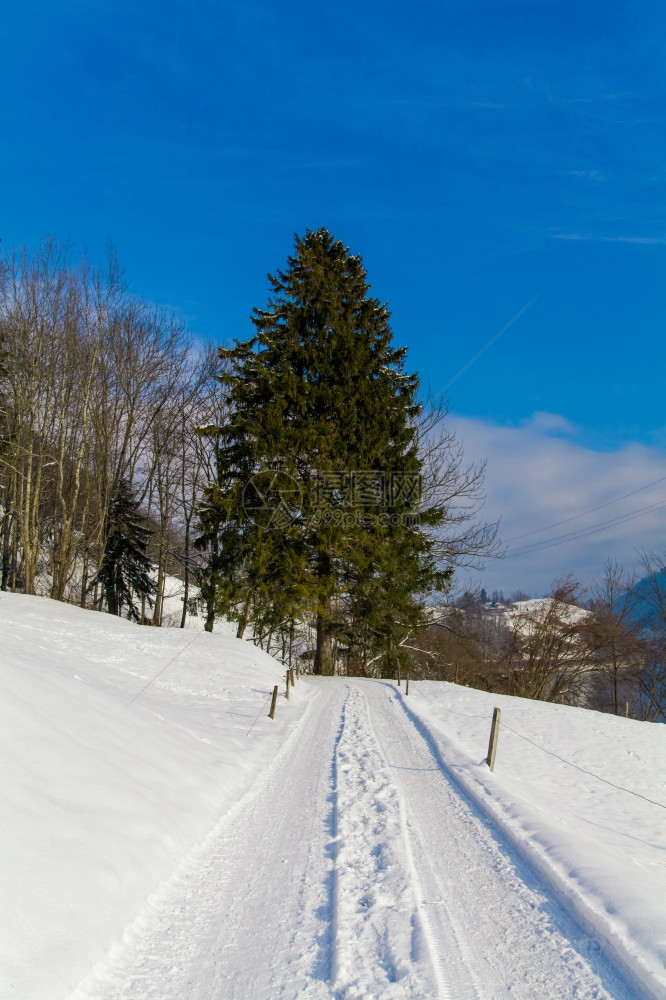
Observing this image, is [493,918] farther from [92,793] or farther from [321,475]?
[321,475]

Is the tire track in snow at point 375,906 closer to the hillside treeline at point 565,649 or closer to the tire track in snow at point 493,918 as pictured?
the tire track in snow at point 493,918

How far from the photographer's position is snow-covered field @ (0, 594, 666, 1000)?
307cm

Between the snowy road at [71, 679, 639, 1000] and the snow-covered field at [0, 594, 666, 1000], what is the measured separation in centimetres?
2

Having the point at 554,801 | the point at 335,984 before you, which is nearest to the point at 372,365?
the point at 554,801

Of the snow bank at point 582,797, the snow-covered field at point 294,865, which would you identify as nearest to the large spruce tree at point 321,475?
the snow bank at point 582,797

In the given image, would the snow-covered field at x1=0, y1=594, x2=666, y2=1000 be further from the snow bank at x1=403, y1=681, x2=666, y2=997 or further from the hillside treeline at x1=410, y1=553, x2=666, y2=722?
the hillside treeline at x1=410, y1=553, x2=666, y2=722

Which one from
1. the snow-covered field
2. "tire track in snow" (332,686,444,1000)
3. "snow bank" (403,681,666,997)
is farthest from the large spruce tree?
"tire track in snow" (332,686,444,1000)

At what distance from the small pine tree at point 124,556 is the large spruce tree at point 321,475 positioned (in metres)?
8.47

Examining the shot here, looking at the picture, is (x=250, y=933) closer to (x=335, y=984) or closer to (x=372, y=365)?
(x=335, y=984)

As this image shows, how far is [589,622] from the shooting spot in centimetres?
2855

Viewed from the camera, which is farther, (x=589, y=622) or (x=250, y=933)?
(x=589, y=622)

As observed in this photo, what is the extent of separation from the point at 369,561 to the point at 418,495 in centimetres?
379

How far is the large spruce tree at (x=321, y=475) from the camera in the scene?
779 inches

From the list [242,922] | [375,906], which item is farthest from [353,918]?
[242,922]
